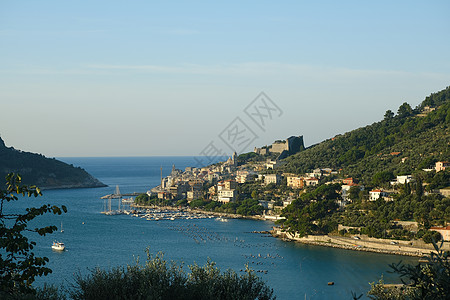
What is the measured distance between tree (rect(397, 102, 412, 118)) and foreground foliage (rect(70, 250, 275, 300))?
53.8 meters

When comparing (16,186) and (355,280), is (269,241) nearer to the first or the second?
(355,280)

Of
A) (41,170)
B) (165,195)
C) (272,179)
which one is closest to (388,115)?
(272,179)

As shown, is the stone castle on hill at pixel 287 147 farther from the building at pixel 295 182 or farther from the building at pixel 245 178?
the building at pixel 295 182

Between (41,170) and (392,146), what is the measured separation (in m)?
A: 56.6

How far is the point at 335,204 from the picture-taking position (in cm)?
3744

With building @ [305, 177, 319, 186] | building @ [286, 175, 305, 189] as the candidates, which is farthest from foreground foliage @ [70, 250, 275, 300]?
building @ [286, 175, 305, 189]

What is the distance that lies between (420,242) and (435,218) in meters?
2.24

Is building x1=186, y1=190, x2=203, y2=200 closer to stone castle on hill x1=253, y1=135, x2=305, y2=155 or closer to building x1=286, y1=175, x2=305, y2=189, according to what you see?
building x1=286, y1=175, x2=305, y2=189

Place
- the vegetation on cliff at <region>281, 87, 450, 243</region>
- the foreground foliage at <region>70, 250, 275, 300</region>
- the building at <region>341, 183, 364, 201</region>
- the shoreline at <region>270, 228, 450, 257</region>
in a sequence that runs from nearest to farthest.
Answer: the foreground foliage at <region>70, 250, 275, 300</region> → the shoreline at <region>270, 228, 450, 257</region> → the vegetation on cliff at <region>281, 87, 450, 243</region> → the building at <region>341, 183, 364, 201</region>

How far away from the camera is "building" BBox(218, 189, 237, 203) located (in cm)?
5303

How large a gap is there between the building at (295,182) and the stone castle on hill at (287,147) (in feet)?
70.6

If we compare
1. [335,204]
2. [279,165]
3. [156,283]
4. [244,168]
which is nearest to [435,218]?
[335,204]

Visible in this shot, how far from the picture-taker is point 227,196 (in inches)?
2109

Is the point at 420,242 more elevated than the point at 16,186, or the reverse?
the point at 16,186
